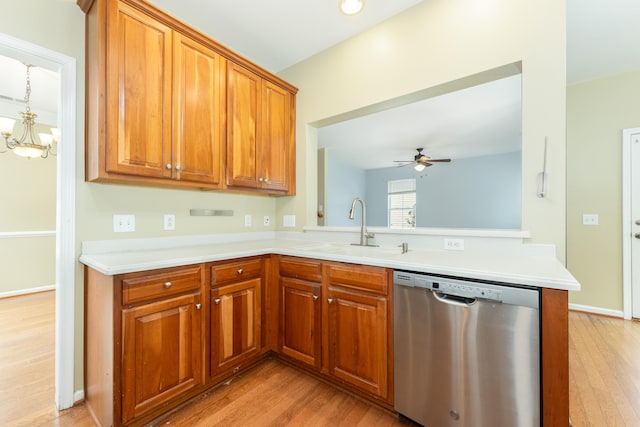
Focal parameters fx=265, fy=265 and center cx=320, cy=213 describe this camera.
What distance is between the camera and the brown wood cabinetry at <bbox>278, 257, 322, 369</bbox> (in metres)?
1.76

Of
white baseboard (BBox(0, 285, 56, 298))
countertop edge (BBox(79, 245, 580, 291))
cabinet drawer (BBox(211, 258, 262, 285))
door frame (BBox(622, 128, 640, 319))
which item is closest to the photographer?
countertop edge (BBox(79, 245, 580, 291))

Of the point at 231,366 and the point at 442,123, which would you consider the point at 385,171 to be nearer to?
the point at 442,123

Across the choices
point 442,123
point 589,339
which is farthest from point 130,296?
point 442,123

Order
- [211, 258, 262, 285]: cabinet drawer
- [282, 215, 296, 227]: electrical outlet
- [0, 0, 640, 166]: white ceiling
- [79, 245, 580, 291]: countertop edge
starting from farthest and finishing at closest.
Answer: [282, 215, 296, 227]: electrical outlet
[0, 0, 640, 166]: white ceiling
[211, 258, 262, 285]: cabinet drawer
[79, 245, 580, 291]: countertop edge

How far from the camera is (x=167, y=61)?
1.69 metres

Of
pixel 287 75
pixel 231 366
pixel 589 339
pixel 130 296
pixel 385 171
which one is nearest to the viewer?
pixel 130 296

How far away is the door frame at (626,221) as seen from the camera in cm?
280

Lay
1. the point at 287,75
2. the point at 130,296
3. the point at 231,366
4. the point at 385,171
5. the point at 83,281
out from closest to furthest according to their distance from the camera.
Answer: the point at 130,296, the point at 83,281, the point at 231,366, the point at 287,75, the point at 385,171

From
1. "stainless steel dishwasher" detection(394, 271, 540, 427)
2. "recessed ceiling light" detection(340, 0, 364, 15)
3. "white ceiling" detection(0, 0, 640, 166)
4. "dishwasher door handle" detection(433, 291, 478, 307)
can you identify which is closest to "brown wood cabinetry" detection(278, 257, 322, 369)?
"stainless steel dishwasher" detection(394, 271, 540, 427)

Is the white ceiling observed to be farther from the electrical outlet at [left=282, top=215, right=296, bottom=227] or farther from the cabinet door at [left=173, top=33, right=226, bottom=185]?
the electrical outlet at [left=282, top=215, right=296, bottom=227]

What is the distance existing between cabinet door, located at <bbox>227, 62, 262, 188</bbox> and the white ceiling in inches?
14.5

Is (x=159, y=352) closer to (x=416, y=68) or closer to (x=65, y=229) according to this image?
(x=65, y=229)

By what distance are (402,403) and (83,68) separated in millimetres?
2685

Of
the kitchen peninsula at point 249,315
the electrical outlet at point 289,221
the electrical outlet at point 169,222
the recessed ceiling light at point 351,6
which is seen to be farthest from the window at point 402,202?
the electrical outlet at point 169,222
